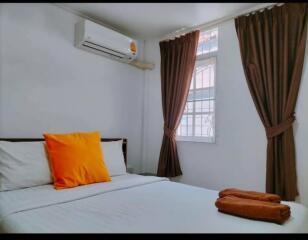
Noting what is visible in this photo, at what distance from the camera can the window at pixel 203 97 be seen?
2.83 meters

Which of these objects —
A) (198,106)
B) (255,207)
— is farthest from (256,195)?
(198,106)

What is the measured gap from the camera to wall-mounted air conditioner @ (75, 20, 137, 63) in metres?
2.59

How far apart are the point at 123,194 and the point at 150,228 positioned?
2.10ft

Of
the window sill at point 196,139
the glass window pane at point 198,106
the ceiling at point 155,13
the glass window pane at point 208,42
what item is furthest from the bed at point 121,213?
the ceiling at point 155,13

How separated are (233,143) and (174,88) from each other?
1032mm

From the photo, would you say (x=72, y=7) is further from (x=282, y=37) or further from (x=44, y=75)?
(x=282, y=37)

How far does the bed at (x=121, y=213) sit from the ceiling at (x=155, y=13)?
189 cm

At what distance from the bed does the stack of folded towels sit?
32mm

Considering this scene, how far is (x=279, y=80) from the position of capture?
2.21 metres

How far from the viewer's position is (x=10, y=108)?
2.18 m

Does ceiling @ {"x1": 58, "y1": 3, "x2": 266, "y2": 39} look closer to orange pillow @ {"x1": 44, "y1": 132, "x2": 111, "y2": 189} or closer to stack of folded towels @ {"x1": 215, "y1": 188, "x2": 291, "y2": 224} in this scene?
orange pillow @ {"x1": 44, "y1": 132, "x2": 111, "y2": 189}

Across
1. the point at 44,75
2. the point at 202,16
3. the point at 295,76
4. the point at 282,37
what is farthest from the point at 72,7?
the point at 295,76

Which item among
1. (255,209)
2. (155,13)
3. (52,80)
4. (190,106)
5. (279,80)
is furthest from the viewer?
(190,106)

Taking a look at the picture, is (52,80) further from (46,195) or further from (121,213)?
(121,213)
